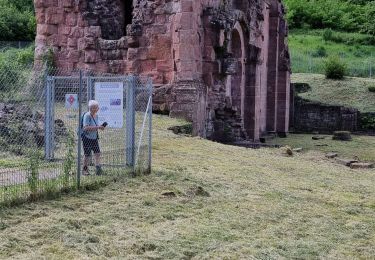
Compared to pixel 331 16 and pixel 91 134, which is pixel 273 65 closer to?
pixel 91 134

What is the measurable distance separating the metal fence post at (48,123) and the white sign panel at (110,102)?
939 millimetres

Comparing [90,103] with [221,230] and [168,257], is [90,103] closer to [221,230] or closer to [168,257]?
[221,230]

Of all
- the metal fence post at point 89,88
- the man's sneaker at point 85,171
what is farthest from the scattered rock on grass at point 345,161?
the man's sneaker at point 85,171

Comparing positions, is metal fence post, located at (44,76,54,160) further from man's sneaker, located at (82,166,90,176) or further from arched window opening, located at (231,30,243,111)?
arched window opening, located at (231,30,243,111)

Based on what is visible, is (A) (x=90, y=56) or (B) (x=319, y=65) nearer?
(A) (x=90, y=56)

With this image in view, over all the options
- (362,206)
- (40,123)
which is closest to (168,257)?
(362,206)

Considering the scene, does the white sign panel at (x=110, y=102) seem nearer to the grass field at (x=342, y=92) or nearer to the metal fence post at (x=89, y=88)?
the metal fence post at (x=89, y=88)

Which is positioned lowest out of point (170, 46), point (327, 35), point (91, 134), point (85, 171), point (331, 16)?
point (85, 171)

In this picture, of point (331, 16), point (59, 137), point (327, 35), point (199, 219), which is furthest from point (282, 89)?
point (331, 16)

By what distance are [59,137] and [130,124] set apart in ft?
4.64

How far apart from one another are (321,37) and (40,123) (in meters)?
48.7

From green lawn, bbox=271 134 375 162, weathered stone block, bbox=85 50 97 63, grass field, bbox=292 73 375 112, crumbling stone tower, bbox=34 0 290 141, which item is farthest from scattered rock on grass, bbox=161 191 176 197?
grass field, bbox=292 73 375 112

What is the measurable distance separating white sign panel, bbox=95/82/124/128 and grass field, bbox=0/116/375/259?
98 cm

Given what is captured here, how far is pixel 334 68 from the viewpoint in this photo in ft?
128
